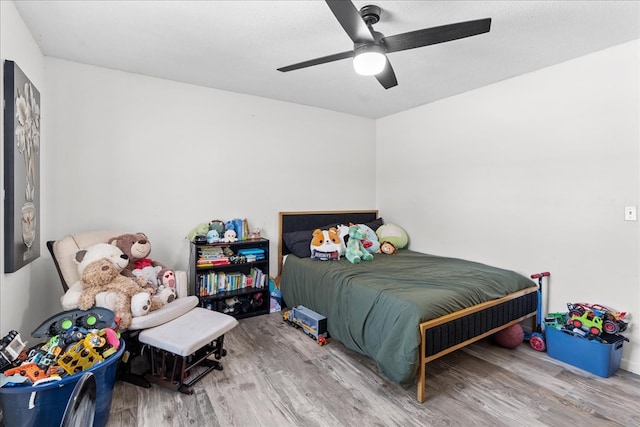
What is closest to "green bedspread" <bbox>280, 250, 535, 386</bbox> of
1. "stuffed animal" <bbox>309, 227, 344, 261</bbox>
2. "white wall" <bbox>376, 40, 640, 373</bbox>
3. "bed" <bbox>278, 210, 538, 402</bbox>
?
"bed" <bbox>278, 210, 538, 402</bbox>

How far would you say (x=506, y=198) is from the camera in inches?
123

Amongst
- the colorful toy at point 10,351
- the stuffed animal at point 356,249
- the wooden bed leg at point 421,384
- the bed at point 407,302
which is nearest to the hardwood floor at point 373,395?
the wooden bed leg at point 421,384

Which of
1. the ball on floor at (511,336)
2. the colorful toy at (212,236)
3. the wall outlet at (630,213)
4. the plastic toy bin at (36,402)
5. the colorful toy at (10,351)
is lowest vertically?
the ball on floor at (511,336)

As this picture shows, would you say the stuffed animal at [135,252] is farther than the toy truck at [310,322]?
No

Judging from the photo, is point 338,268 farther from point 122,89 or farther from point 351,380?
point 122,89

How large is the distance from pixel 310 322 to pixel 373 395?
94 cm

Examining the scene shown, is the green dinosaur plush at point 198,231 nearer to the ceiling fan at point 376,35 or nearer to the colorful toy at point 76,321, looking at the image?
the colorful toy at point 76,321

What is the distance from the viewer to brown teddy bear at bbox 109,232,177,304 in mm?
2498

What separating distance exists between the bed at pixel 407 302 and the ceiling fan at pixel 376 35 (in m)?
1.52

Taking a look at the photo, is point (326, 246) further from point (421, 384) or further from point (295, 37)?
point (295, 37)

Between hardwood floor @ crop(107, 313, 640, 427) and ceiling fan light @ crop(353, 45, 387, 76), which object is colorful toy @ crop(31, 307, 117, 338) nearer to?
hardwood floor @ crop(107, 313, 640, 427)

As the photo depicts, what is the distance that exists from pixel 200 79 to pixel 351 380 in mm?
2975

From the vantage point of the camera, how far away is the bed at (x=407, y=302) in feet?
6.68

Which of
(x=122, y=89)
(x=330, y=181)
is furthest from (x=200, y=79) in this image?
(x=330, y=181)
